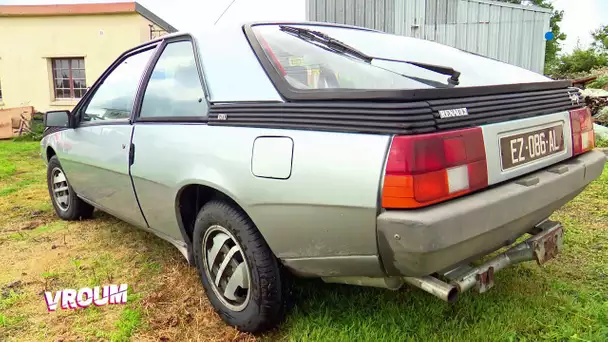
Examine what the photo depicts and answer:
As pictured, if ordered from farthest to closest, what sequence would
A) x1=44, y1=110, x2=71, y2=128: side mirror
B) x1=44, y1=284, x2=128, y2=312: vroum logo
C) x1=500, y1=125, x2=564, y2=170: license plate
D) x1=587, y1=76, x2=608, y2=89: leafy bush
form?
x1=587, y1=76, x2=608, y2=89: leafy bush, x1=44, y1=110, x2=71, y2=128: side mirror, x1=44, y1=284, x2=128, y2=312: vroum logo, x1=500, y1=125, x2=564, y2=170: license plate

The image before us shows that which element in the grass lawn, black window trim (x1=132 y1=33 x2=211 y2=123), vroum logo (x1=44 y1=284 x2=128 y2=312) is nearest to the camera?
the grass lawn

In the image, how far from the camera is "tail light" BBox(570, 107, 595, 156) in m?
2.32

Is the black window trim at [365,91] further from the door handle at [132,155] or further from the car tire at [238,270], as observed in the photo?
the door handle at [132,155]

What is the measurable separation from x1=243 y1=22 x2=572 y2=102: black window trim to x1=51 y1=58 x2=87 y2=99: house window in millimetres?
13694

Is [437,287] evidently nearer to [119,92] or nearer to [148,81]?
[148,81]

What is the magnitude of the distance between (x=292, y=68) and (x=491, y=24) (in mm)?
9298

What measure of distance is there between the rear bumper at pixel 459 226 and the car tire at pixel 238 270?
0.61 metres

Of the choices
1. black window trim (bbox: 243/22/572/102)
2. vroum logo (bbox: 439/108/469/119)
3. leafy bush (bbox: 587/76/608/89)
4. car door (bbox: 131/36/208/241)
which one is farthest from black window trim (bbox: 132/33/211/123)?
leafy bush (bbox: 587/76/608/89)

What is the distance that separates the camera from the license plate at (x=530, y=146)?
6.05ft

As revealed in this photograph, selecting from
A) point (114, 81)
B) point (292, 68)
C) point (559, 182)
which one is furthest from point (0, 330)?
point (559, 182)

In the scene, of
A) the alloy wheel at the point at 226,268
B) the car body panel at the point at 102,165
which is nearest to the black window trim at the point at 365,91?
the alloy wheel at the point at 226,268

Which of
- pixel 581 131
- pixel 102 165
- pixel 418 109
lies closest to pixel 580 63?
pixel 581 131

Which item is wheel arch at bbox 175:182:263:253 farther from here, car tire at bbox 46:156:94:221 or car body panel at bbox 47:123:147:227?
car tire at bbox 46:156:94:221

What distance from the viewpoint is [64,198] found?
419 cm
